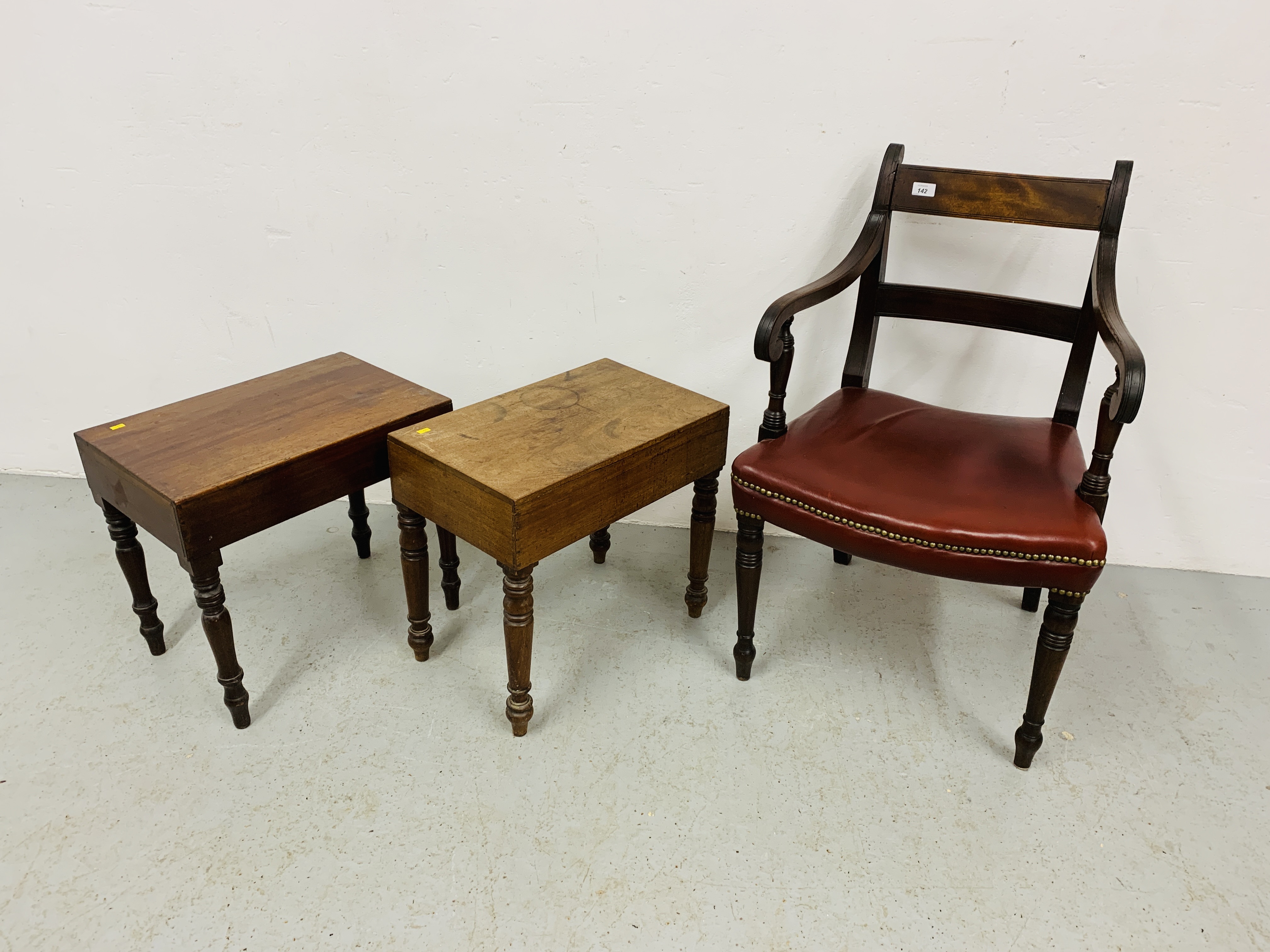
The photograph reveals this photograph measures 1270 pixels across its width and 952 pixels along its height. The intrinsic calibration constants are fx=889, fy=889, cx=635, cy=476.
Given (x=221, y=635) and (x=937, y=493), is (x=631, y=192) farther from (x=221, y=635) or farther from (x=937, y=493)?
(x=221, y=635)

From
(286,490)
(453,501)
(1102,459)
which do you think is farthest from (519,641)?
(1102,459)

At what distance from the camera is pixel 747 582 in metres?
1.95

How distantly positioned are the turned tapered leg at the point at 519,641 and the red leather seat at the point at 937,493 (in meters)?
0.47

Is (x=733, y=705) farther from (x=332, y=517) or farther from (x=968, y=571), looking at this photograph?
(x=332, y=517)

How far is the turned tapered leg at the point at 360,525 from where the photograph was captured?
7.82 ft

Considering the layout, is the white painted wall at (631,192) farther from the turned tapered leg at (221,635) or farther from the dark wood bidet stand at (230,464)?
the turned tapered leg at (221,635)

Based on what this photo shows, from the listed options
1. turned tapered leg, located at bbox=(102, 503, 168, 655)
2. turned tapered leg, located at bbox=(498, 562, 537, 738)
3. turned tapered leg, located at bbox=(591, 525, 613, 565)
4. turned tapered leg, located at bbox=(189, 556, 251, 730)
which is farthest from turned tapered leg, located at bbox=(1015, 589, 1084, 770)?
turned tapered leg, located at bbox=(102, 503, 168, 655)

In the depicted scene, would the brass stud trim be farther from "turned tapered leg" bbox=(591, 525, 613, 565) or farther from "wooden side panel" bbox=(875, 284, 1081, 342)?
"turned tapered leg" bbox=(591, 525, 613, 565)

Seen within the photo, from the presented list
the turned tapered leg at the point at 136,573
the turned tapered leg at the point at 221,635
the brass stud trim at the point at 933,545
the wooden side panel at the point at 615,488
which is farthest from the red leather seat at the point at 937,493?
the turned tapered leg at the point at 136,573

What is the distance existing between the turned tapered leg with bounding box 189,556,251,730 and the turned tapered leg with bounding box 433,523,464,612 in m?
0.49

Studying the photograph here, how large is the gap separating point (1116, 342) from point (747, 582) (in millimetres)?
854

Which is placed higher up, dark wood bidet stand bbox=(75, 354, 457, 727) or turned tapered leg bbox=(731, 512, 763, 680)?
dark wood bidet stand bbox=(75, 354, 457, 727)

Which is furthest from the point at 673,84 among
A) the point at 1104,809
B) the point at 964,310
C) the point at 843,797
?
the point at 1104,809

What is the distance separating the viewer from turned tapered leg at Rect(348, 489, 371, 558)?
7.82 ft
